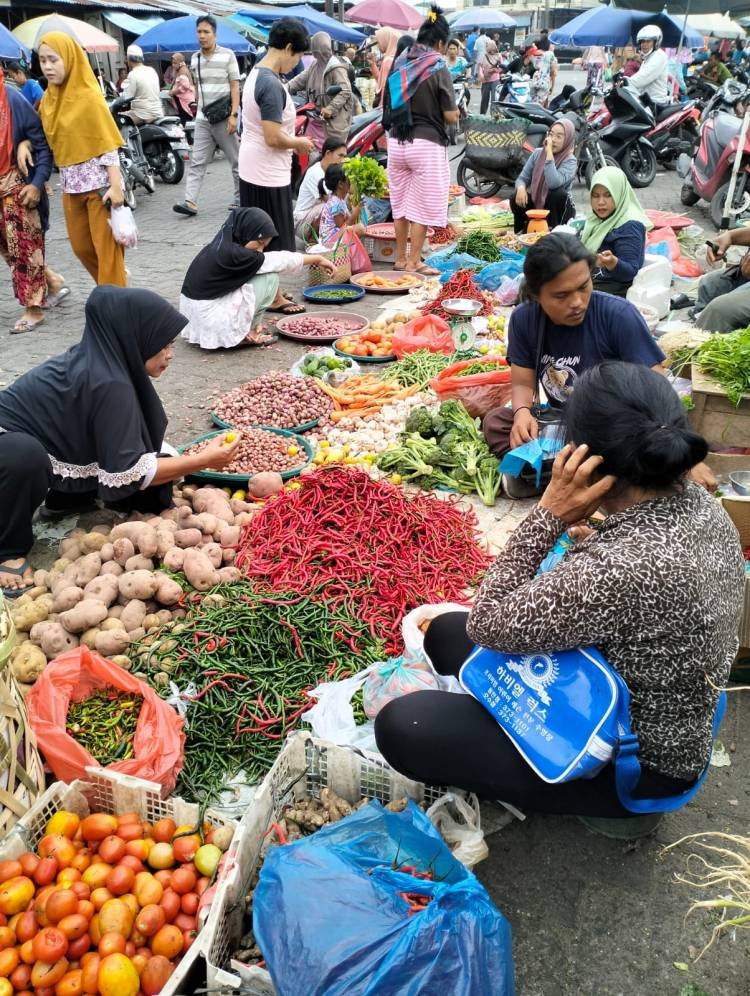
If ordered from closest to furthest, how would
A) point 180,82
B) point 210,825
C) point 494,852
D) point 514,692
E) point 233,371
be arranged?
point 514,692
point 210,825
point 494,852
point 233,371
point 180,82

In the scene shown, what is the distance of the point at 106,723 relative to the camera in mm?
2422

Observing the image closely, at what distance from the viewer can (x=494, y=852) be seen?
225cm

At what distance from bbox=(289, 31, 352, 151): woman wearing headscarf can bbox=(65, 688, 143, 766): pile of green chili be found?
790 cm

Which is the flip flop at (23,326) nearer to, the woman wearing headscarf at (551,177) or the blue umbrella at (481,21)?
the woman wearing headscarf at (551,177)

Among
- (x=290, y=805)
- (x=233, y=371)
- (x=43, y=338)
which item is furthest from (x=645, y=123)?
(x=290, y=805)

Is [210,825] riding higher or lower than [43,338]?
higher

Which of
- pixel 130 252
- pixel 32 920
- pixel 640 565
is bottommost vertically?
pixel 130 252

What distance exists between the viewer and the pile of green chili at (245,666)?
2471mm

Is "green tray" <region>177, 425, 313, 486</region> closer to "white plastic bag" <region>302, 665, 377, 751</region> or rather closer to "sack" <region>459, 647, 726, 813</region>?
"white plastic bag" <region>302, 665, 377, 751</region>

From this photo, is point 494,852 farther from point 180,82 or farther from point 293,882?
point 180,82

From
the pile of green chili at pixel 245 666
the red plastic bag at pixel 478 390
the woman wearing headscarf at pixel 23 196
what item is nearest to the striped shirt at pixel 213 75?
the woman wearing headscarf at pixel 23 196

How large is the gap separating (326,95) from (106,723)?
8.61m

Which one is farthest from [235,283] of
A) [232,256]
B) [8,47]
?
[8,47]

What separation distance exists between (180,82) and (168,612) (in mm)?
14723
